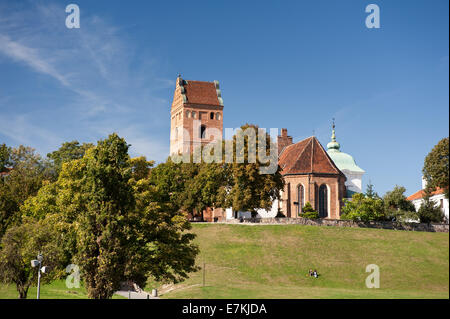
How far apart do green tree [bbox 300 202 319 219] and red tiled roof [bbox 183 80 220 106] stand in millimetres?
51808

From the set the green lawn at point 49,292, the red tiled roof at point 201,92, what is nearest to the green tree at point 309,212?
the green lawn at point 49,292

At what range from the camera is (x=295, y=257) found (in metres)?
50.3

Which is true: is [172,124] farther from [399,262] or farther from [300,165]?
[399,262]

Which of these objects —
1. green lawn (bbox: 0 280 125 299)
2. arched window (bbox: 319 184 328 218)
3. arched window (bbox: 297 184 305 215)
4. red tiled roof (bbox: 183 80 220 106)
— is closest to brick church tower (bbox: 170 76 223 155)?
red tiled roof (bbox: 183 80 220 106)

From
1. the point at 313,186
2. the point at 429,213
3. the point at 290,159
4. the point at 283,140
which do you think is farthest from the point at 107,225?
the point at 283,140

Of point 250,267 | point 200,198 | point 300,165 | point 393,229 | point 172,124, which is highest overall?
point 172,124

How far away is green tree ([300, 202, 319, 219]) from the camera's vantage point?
67000 millimetres

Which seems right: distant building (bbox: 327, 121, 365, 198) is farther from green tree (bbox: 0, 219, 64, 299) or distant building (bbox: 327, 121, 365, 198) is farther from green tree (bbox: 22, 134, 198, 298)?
green tree (bbox: 22, 134, 198, 298)

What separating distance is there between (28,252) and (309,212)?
146 ft

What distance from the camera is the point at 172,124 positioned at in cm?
12131

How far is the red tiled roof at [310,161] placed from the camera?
76125mm

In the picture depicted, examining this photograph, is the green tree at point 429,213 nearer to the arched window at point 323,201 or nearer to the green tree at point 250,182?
the green tree at point 250,182
